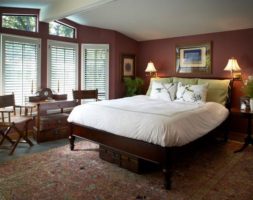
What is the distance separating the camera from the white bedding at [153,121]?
2.53m

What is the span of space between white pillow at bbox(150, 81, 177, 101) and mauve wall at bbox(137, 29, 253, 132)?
80cm

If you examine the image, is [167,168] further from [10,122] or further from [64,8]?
[64,8]

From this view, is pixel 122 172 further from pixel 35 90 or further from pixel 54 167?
pixel 35 90

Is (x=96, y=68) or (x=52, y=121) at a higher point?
(x=96, y=68)

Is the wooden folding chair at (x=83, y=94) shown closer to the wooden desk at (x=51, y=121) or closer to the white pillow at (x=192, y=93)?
the wooden desk at (x=51, y=121)

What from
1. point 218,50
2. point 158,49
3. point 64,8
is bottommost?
point 218,50

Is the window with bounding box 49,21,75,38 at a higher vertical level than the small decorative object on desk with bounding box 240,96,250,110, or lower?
higher

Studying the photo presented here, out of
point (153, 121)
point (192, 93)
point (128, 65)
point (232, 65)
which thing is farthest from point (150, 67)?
point (153, 121)

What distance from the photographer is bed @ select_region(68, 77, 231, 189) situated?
2.52m

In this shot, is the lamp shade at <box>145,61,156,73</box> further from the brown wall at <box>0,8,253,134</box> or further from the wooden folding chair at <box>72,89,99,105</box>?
the wooden folding chair at <box>72,89,99,105</box>

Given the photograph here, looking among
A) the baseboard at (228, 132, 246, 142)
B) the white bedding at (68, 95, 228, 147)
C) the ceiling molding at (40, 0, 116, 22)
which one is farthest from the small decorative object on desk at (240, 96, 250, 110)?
the ceiling molding at (40, 0, 116, 22)

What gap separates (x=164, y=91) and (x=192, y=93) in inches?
Answer: 21.6

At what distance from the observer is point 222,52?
4535mm

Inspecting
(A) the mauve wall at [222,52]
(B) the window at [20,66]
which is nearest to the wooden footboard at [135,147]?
(B) the window at [20,66]
